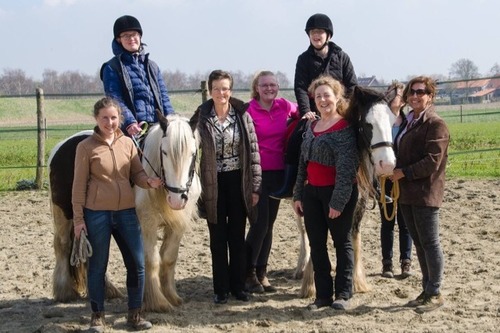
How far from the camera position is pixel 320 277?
483cm

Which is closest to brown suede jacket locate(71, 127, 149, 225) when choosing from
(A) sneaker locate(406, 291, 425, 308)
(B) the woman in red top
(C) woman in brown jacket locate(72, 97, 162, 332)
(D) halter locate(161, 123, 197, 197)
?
(C) woman in brown jacket locate(72, 97, 162, 332)

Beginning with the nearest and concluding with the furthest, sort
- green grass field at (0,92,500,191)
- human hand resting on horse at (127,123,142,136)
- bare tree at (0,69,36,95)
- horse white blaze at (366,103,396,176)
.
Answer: horse white blaze at (366,103,396,176), human hand resting on horse at (127,123,142,136), green grass field at (0,92,500,191), bare tree at (0,69,36,95)

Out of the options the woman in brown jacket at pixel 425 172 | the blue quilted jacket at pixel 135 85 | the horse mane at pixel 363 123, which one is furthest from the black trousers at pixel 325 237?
the blue quilted jacket at pixel 135 85

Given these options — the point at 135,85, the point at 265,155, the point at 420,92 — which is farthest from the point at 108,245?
the point at 420,92

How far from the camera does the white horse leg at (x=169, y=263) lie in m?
5.04

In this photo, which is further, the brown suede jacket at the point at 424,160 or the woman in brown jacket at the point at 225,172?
the woman in brown jacket at the point at 225,172

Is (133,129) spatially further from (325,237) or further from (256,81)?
(325,237)

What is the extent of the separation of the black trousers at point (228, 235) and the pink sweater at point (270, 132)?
565 millimetres

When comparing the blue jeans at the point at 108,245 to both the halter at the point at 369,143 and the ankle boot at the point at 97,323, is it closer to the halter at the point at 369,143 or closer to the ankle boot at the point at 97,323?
the ankle boot at the point at 97,323

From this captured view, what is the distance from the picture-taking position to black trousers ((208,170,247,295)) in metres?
5.04

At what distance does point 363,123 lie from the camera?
453cm

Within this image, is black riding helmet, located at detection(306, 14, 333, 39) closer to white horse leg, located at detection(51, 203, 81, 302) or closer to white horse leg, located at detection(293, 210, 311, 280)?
white horse leg, located at detection(293, 210, 311, 280)

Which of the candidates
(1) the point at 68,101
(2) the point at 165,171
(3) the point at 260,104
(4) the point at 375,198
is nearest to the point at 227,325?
(2) the point at 165,171

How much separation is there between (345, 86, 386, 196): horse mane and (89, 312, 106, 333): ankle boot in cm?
217
